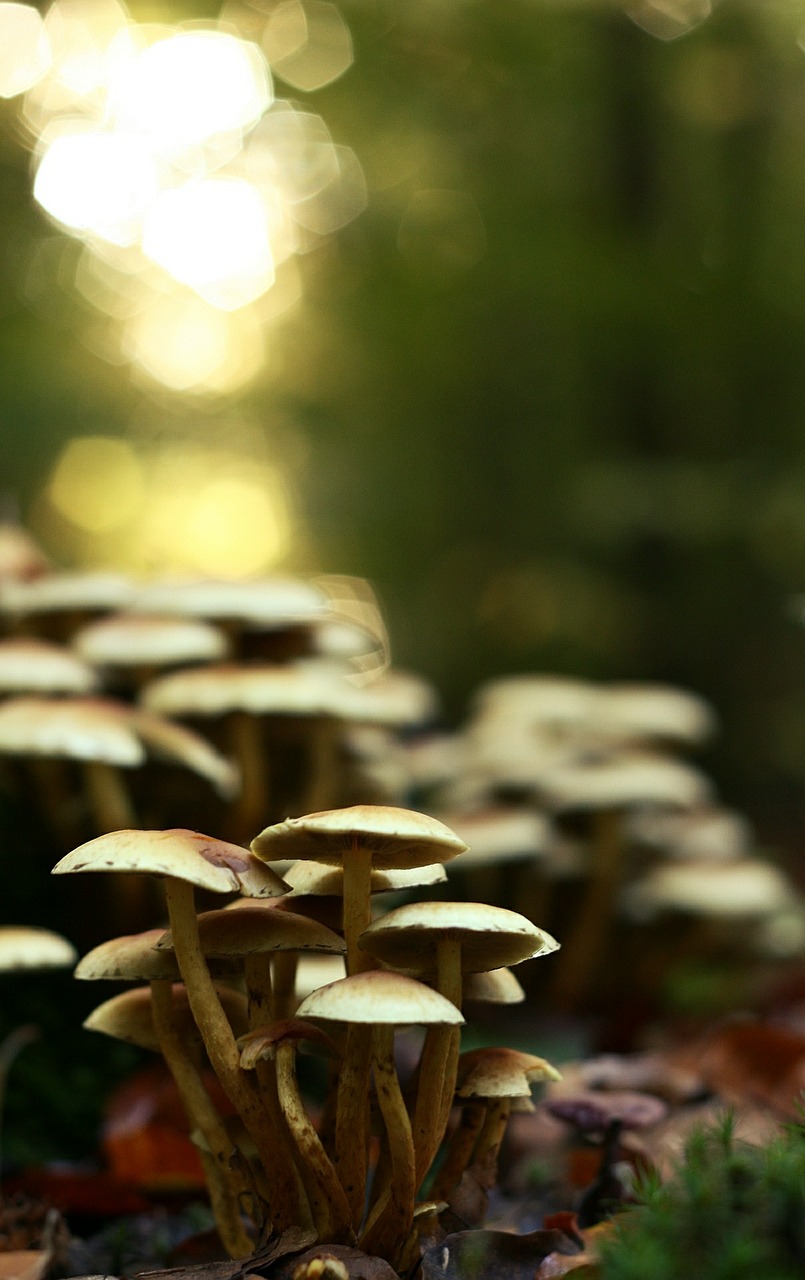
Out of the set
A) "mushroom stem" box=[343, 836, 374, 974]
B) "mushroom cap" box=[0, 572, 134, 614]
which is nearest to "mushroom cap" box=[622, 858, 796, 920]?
"mushroom cap" box=[0, 572, 134, 614]

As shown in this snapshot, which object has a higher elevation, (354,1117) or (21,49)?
(21,49)

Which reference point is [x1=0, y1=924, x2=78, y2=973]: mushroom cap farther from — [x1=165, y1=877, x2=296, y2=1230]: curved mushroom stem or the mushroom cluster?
[x1=165, y1=877, x2=296, y2=1230]: curved mushroom stem

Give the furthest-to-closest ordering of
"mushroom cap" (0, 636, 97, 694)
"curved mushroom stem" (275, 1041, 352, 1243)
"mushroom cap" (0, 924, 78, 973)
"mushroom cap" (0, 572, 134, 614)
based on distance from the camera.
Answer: "mushroom cap" (0, 572, 134, 614), "mushroom cap" (0, 636, 97, 694), "mushroom cap" (0, 924, 78, 973), "curved mushroom stem" (275, 1041, 352, 1243)

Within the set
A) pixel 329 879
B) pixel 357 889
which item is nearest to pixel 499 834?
pixel 329 879

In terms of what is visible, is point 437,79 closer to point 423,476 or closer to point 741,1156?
point 423,476

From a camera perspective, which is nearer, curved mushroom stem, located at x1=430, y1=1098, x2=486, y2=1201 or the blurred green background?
curved mushroom stem, located at x1=430, y1=1098, x2=486, y2=1201

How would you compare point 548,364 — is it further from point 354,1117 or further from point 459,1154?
point 354,1117

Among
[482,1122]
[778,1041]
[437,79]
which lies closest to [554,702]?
[778,1041]
